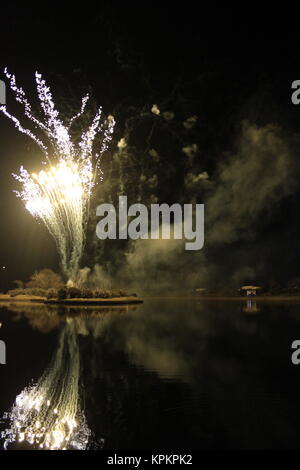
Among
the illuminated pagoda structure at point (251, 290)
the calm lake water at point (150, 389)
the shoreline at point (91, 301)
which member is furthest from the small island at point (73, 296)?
the calm lake water at point (150, 389)

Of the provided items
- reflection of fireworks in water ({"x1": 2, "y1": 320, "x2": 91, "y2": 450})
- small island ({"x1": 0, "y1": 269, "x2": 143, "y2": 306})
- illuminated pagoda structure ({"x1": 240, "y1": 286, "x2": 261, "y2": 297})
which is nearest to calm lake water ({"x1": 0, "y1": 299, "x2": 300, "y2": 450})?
reflection of fireworks in water ({"x1": 2, "y1": 320, "x2": 91, "y2": 450})

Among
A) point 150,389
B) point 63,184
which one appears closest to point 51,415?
point 150,389

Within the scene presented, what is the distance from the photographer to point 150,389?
712 cm

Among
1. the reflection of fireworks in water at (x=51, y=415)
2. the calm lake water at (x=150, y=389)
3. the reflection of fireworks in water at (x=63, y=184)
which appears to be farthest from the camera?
the reflection of fireworks in water at (x=63, y=184)

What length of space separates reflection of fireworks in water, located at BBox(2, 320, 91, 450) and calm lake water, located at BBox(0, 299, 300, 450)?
0.04 ft

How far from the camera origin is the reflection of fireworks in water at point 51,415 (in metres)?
5.10

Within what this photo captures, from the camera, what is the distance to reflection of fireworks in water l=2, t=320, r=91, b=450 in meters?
5.10

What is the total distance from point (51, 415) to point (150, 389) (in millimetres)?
1646

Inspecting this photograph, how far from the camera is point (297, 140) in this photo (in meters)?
30.3

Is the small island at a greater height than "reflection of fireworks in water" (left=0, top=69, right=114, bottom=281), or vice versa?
"reflection of fireworks in water" (left=0, top=69, right=114, bottom=281)

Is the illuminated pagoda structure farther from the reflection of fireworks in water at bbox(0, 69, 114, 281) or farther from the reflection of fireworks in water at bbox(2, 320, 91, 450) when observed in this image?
the reflection of fireworks in water at bbox(2, 320, 91, 450)

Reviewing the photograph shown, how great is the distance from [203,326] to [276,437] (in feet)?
31.5

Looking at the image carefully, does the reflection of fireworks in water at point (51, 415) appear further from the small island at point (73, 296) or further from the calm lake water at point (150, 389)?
the small island at point (73, 296)

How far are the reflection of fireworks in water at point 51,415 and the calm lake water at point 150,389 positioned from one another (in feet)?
0.04
